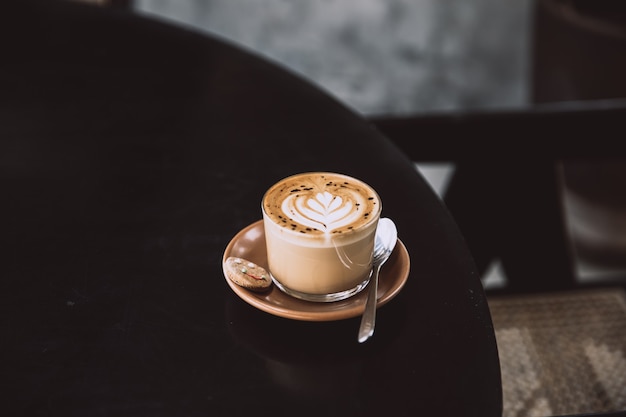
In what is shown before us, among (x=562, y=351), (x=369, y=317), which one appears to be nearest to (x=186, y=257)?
(x=369, y=317)

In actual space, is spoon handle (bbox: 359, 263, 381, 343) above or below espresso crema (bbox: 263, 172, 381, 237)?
below

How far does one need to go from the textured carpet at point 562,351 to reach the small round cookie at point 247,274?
1.64ft

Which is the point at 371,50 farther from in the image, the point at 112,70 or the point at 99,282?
the point at 99,282

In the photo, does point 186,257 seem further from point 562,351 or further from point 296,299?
point 562,351

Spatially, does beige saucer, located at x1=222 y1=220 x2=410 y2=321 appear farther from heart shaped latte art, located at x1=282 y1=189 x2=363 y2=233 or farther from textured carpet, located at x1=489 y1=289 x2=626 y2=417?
textured carpet, located at x1=489 y1=289 x2=626 y2=417

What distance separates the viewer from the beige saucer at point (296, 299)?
59 centimetres

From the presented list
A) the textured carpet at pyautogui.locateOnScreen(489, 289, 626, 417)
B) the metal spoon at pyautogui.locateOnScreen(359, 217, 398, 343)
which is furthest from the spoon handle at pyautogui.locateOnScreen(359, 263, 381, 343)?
the textured carpet at pyautogui.locateOnScreen(489, 289, 626, 417)

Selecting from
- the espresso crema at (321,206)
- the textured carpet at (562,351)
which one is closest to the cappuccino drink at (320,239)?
the espresso crema at (321,206)

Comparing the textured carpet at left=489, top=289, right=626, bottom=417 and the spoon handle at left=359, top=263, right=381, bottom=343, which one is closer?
the spoon handle at left=359, top=263, right=381, bottom=343

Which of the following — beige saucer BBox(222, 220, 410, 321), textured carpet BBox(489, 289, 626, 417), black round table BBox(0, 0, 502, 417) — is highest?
beige saucer BBox(222, 220, 410, 321)

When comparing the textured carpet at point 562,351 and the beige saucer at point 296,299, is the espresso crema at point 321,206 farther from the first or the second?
the textured carpet at point 562,351

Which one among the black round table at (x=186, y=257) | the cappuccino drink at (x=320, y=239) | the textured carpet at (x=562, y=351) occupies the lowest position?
the textured carpet at (x=562, y=351)

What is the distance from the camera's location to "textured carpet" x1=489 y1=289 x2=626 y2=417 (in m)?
1.00

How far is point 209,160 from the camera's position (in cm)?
90
